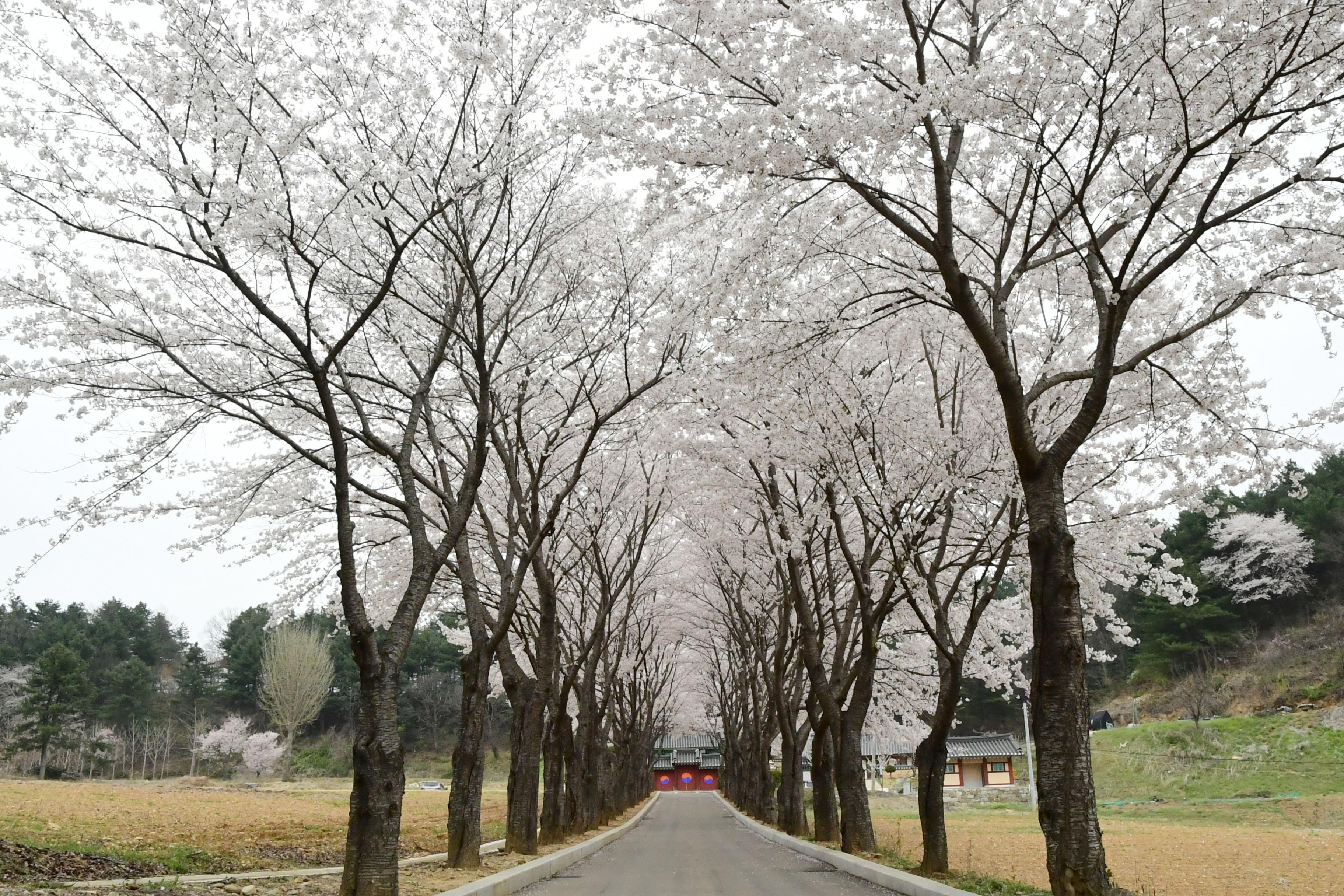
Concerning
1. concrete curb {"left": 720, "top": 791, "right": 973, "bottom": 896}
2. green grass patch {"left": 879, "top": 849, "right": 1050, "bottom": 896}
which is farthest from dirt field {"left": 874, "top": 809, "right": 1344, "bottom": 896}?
concrete curb {"left": 720, "top": 791, "right": 973, "bottom": 896}

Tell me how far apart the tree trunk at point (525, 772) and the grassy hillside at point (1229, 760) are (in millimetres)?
33797

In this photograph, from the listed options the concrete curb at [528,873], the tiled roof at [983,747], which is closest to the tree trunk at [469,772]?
the concrete curb at [528,873]

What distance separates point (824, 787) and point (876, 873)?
5377 mm

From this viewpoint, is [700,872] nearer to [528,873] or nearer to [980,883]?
[528,873]

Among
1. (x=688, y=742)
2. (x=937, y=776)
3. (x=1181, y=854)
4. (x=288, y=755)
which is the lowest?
(x=688, y=742)

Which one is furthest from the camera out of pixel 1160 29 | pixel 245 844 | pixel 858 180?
pixel 245 844

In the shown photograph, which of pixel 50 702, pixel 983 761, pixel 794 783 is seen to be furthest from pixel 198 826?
pixel 983 761

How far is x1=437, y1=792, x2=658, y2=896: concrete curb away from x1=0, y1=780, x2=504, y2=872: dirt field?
2743 millimetres

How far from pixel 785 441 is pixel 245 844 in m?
11.8

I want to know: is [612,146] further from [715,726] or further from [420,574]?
[715,726]

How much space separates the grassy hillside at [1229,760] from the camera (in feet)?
120

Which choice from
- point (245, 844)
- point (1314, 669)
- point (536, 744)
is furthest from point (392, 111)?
point (1314, 669)

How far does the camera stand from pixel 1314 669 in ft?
146

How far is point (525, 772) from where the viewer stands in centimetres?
1423
